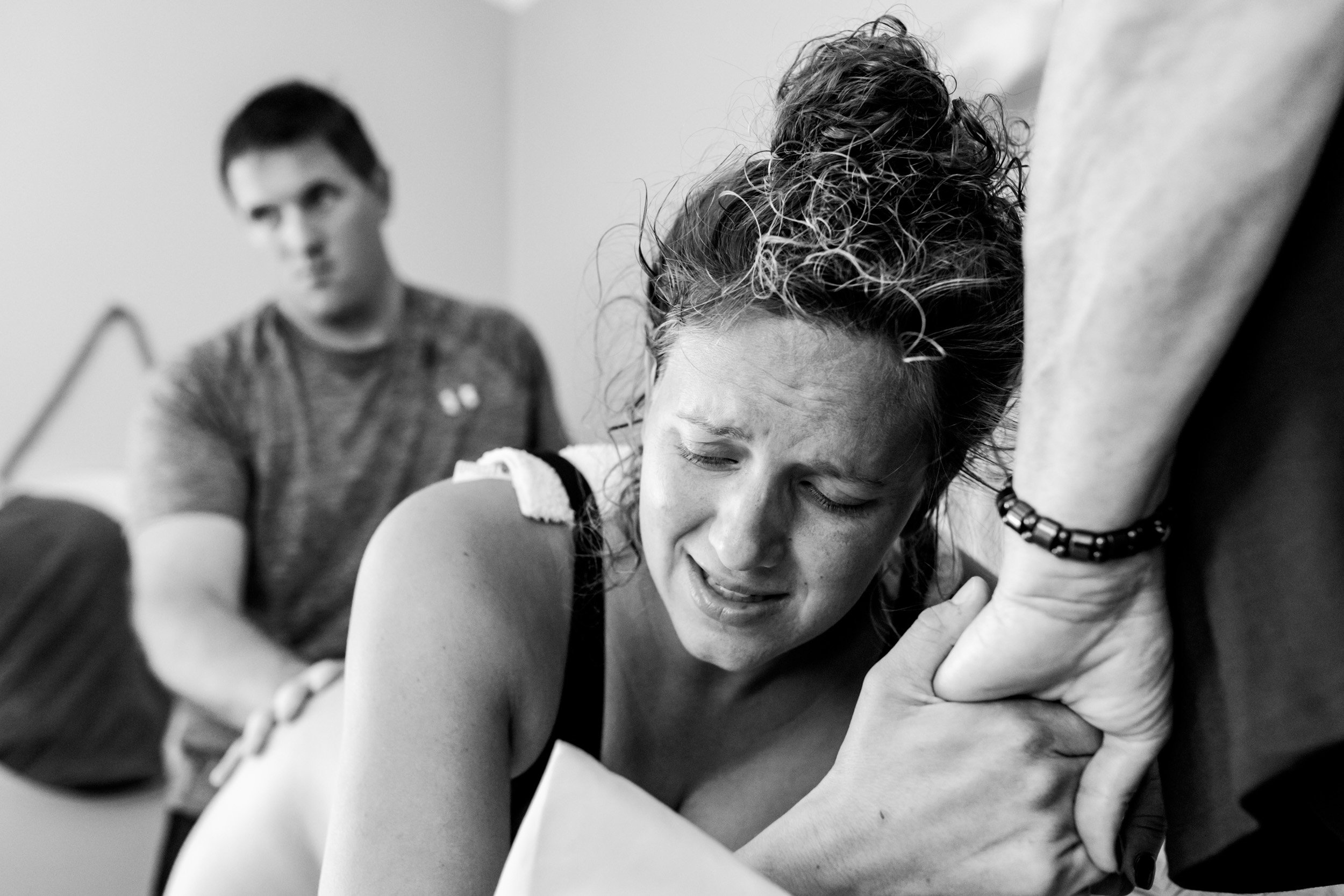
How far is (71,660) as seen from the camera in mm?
2080

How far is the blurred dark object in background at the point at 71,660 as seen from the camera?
198 centimetres

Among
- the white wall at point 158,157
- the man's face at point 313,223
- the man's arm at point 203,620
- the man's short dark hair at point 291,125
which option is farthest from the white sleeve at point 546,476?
the white wall at point 158,157

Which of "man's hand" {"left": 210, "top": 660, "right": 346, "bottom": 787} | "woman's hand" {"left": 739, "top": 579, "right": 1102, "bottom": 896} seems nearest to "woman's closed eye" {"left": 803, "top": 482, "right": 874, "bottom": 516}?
"woman's hand" {"left": 739, "top": 579, "right": 1102, "bottom": 896}

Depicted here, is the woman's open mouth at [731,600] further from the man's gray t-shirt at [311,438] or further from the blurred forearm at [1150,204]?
the man's gray t-shirt at [311,438]

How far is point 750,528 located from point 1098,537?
244 mm

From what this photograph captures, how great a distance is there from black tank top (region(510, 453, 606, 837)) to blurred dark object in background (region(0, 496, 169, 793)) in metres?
1.32

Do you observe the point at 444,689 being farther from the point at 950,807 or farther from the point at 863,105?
the point at 863,105

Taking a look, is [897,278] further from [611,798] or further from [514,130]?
[514,130]

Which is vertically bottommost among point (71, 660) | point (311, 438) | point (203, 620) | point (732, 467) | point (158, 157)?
point (71, 660)

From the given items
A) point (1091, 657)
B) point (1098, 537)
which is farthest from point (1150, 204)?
point (1091, 657)

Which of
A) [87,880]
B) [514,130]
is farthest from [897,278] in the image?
[514,130]

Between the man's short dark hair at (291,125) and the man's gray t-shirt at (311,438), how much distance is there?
0.31 meters

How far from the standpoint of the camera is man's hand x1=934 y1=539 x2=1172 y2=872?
70cm

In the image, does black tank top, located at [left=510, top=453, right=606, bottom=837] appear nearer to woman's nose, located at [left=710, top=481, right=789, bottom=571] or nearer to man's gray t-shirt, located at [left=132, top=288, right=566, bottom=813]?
woman's nose, located at [left=710, top=481, right=789, bottom=571]
